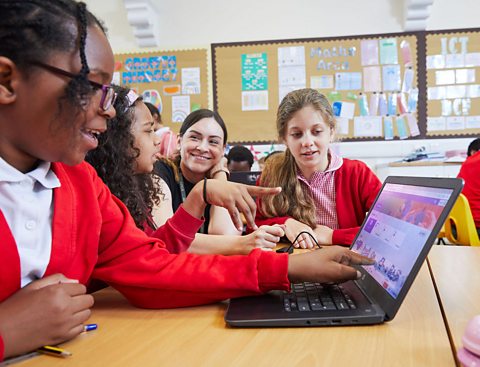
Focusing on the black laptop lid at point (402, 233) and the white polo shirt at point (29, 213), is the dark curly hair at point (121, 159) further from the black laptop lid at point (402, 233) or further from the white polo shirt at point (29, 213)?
the black laptop lid at point (402, 233)

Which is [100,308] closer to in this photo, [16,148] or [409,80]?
[16,148]

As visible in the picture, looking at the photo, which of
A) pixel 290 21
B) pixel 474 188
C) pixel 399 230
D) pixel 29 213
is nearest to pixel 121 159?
pixel 29 213

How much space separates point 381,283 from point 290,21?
→ 379 cm

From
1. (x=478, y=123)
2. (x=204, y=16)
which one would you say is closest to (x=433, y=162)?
(x=478, y=123)

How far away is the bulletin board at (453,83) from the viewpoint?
392 cm

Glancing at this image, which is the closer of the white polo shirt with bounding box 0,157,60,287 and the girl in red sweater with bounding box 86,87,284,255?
the white polo shirt with bounding box 0,157,60,287

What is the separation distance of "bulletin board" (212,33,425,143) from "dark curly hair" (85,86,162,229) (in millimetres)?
2928

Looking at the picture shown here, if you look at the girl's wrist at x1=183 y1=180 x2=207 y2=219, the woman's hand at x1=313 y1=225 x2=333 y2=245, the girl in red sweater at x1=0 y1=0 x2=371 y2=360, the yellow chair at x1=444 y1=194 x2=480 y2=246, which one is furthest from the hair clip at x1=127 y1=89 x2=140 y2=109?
the yellow chair at x1=444 y1=194 x2=480 y2=246

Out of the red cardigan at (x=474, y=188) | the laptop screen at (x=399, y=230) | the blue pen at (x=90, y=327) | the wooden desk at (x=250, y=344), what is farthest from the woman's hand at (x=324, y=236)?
the red cardigan at (x=474, y=188)

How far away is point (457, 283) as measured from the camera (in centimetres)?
90

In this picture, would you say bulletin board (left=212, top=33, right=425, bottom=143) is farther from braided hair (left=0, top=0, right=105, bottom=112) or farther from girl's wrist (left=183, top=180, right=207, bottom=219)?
braided hair (left=0, top=0, right=105, bottom=112)

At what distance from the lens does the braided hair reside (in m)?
0.62

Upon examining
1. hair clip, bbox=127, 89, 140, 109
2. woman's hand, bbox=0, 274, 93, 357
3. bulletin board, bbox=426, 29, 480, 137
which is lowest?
woman's hand, bbox=0, 274, 93, 357

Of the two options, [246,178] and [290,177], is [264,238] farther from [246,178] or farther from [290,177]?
[246,178]
